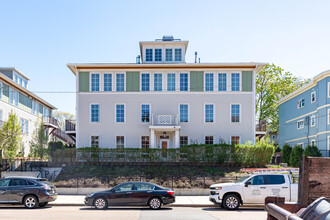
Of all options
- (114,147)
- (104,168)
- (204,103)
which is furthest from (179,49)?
(104,168)

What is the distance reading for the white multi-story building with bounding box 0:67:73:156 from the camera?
1522 inches

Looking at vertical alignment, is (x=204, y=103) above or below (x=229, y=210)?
above

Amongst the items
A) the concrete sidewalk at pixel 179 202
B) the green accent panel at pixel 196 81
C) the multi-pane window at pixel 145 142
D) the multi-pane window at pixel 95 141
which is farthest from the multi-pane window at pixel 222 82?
the concrete sidewalk at pixel 179 202

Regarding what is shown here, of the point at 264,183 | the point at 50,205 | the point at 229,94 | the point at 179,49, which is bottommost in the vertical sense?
the point at 50,205

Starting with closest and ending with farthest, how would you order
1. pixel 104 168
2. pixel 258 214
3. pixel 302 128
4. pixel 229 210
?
pixel 258 214, pixel 229 210, pixel 104 168, pixel 302 128

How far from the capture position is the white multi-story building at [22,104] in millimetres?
38662

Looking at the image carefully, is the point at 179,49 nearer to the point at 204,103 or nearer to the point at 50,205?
the point at 204,103

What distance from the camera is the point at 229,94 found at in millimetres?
34219

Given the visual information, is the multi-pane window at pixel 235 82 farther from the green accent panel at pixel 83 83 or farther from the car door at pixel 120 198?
the car door at pixel 120 198

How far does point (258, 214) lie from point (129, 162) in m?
16.7

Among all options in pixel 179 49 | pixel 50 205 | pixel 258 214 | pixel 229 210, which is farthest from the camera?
pixel 179 49

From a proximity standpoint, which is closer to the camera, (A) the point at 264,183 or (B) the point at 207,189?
A: (A) the point at 264,183

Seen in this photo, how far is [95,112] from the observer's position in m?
34.4

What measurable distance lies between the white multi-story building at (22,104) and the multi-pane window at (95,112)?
7855 mm
